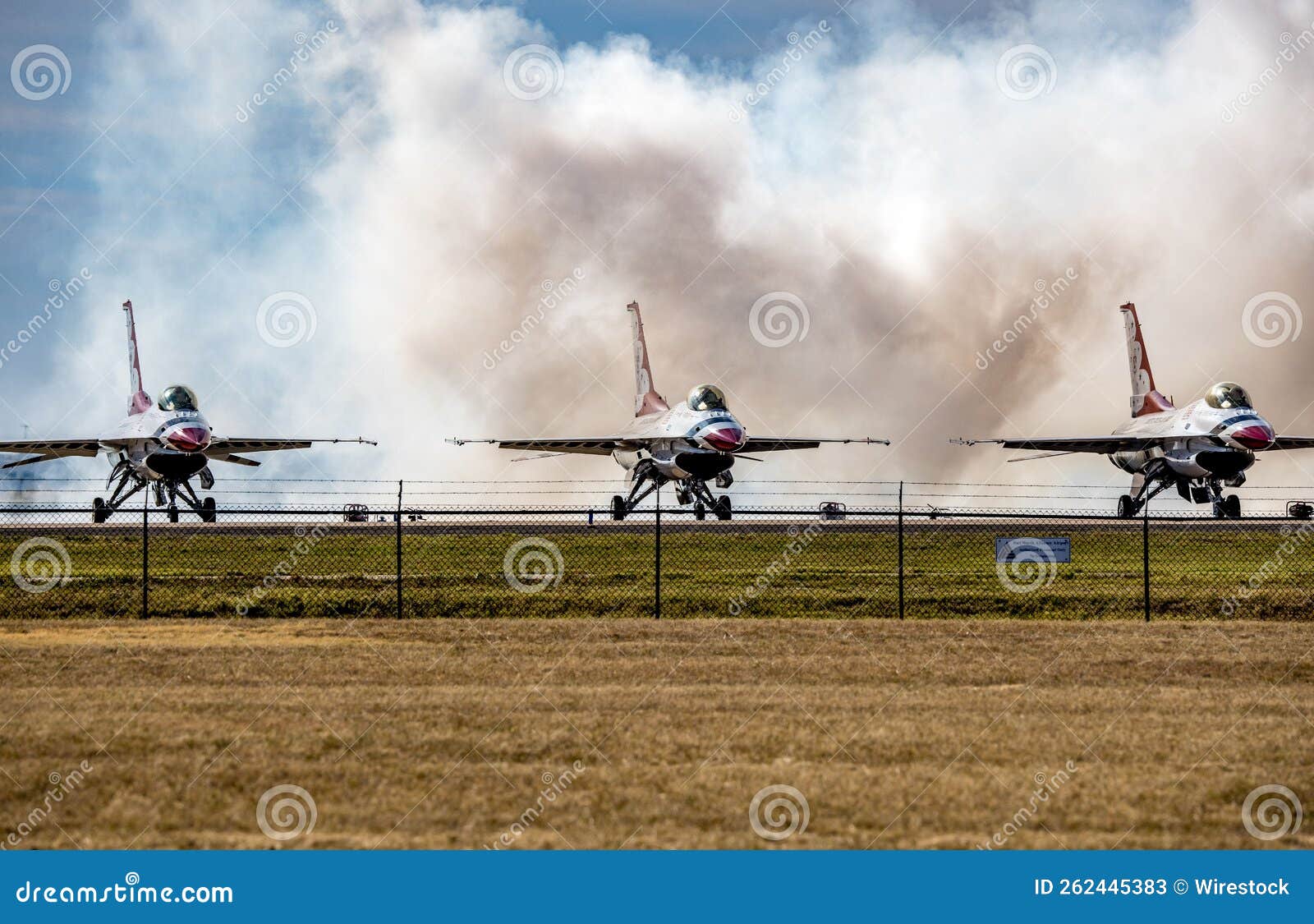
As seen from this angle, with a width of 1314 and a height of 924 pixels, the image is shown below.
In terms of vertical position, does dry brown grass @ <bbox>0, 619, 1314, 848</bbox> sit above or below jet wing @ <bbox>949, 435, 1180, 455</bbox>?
below

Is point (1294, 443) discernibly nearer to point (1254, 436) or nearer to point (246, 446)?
point (1254, 436)

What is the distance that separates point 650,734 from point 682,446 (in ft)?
117

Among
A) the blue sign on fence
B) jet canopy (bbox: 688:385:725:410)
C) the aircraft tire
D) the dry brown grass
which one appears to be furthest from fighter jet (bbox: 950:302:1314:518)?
the dry brown grass

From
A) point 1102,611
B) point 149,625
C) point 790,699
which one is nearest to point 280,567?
Answer: point 149,625

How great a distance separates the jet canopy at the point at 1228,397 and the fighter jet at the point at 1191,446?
Answer: 0.03m

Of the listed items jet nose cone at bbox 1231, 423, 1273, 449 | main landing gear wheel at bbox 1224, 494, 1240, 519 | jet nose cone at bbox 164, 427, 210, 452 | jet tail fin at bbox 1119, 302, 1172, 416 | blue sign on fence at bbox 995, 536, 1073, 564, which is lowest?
blue sign on fence at bbox 995, 536, 1073, 564

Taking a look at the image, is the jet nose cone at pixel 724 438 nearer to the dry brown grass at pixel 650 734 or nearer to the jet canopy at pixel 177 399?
the jet canopy at pixel 177 399

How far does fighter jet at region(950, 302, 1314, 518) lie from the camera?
4434 centimetres

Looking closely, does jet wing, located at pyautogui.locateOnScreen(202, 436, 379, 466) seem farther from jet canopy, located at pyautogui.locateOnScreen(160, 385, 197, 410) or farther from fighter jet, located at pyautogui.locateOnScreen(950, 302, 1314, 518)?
fighter jet, located at pyautogui.locateOnScreen(950, 302, 1314, 518)

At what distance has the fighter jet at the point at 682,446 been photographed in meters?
44.2

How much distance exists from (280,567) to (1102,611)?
1590 centimetres

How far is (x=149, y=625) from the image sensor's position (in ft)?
56.7

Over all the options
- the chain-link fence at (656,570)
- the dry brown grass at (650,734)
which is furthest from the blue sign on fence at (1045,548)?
the dry brown grass at (650,734)

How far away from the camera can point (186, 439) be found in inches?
1699
